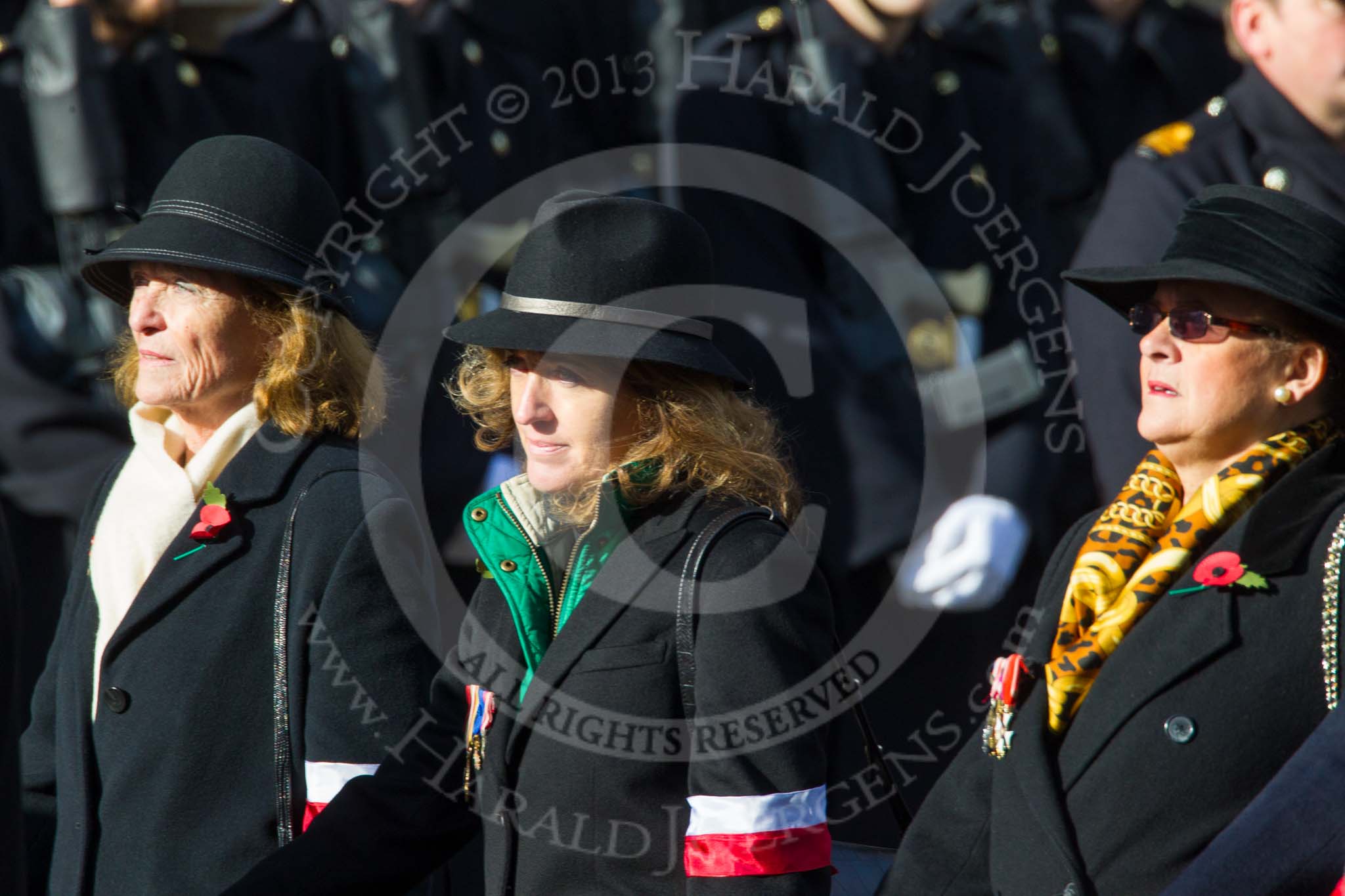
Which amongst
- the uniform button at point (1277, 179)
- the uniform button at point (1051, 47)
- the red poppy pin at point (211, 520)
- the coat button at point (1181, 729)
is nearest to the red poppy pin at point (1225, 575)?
the coat button at point (1181, 729)

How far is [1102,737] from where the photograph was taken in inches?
87.2

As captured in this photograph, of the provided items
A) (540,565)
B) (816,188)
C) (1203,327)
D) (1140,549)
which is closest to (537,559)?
(540,565)

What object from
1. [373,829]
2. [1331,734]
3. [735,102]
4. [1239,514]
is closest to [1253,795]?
[1331,734]

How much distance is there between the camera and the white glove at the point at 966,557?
4.17 m

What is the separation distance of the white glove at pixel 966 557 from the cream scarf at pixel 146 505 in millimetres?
2121

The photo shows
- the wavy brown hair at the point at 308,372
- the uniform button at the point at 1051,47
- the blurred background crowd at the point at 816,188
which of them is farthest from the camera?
the uniform button at the point at 1051,47

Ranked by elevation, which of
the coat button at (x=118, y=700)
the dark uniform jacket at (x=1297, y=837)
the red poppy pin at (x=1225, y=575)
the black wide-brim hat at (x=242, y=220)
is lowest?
the dark uniform jacket at (x=1297, y=837)

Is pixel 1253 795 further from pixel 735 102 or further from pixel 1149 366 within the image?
pixel 735 102

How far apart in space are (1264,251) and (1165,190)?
6.17 ft

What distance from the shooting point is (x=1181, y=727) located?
83.7 inches

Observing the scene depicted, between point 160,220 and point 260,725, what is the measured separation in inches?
33.9

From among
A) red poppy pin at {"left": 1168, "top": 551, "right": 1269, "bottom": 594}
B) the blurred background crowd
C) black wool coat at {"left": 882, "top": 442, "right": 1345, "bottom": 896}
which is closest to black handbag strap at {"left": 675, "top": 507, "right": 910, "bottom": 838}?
black wool coat at {"left": 882, "top": 442, "right": 1345, "bottom": 896}

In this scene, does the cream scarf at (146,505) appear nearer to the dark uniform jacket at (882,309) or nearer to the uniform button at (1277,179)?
the dark uniform jacket at (882,309)

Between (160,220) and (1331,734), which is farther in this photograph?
(160,220)
